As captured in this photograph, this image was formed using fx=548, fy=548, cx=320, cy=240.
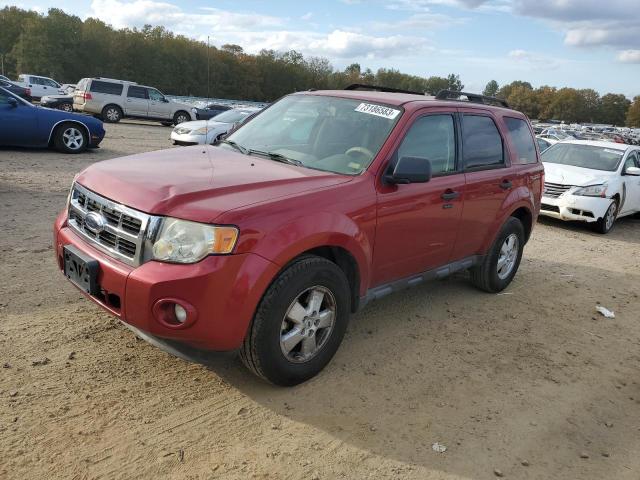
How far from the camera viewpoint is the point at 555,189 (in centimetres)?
987

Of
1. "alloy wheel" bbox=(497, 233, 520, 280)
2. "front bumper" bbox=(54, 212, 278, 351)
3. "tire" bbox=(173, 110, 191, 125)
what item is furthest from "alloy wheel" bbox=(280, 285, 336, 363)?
"tire" bbox=(173, 110, 191, 125)

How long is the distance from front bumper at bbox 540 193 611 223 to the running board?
5.20 meters

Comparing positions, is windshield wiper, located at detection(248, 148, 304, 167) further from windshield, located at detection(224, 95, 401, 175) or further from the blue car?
the blue car

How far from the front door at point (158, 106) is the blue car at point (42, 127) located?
12878 mm

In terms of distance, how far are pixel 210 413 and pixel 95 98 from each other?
22884 millimetres

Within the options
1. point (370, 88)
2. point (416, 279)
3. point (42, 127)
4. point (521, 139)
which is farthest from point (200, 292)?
point (42, 127)

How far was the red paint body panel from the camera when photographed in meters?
2.89

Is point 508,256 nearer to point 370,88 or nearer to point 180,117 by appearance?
point 370,88

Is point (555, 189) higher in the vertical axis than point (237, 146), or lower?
lower

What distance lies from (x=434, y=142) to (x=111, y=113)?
22607mm

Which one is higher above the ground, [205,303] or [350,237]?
[350,237]

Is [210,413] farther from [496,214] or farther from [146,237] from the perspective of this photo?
[496,214]

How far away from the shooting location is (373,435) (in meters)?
3.08

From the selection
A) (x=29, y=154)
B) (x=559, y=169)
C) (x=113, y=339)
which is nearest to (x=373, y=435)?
(x=113, y=339)
